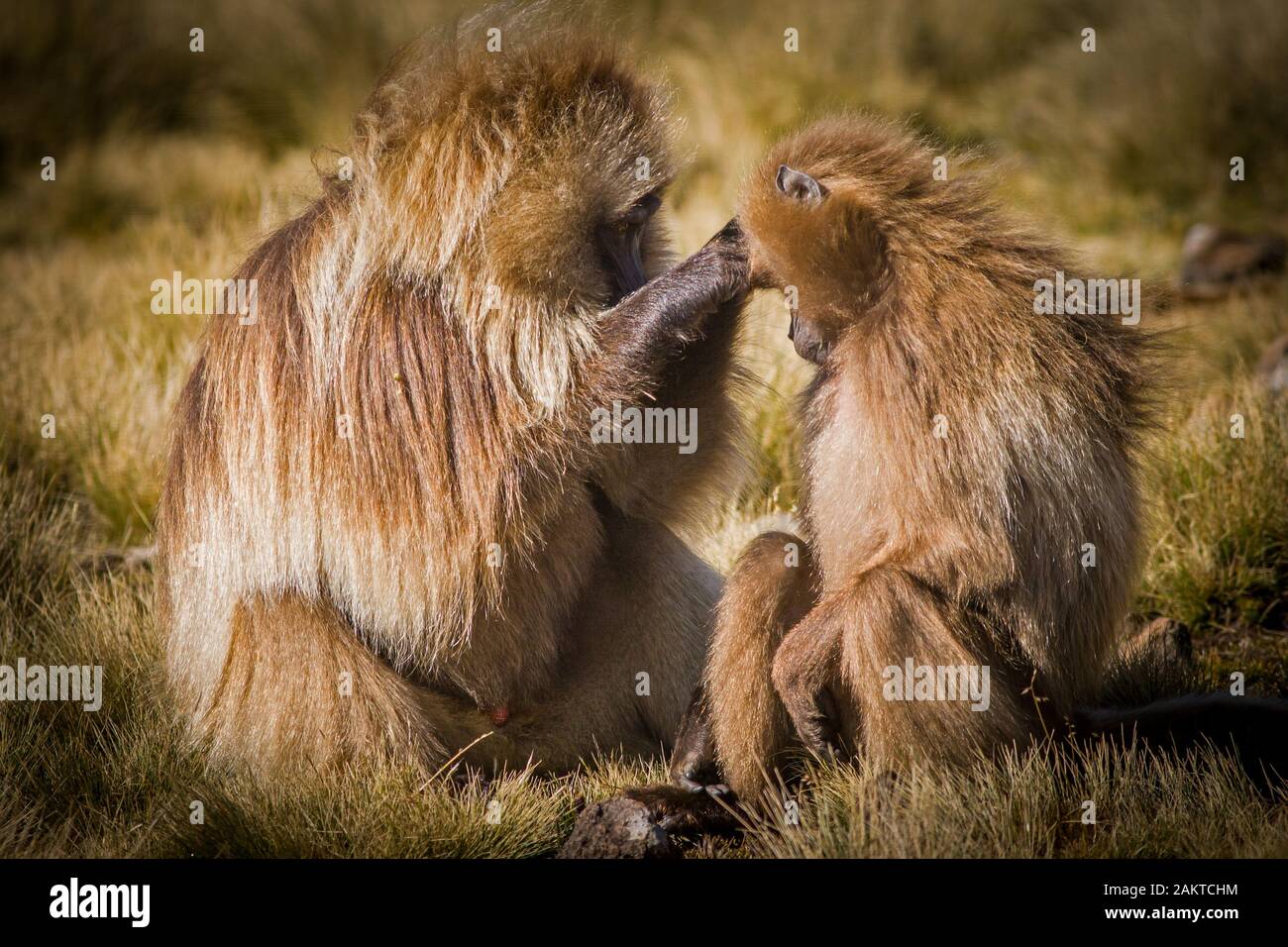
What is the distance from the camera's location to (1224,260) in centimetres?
907

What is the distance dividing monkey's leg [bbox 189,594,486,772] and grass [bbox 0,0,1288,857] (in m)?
0.15

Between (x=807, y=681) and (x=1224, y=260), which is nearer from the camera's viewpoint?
(x=807, y=681)

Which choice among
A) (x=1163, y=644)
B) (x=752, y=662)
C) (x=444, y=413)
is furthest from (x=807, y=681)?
(x=1163, y=644)

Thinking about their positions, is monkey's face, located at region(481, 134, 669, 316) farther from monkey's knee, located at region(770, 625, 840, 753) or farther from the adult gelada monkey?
monkey's knee, located at region(770, 625, 840, 753)

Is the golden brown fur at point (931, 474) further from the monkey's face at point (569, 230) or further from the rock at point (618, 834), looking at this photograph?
the monkey's face at point (569, 230)

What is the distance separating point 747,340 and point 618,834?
1537 mm

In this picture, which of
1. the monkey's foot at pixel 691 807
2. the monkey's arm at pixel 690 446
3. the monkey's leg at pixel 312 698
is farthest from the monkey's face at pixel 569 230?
the monkey's foot at pixel 691 807

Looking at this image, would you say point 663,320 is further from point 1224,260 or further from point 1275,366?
point 1224,260

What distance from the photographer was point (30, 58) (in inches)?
516

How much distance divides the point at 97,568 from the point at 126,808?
6.63ft

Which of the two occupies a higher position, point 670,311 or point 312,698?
point 670,311

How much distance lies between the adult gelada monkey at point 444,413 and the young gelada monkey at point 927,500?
37 cm

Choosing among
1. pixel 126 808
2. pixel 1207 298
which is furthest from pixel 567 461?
pixel 1207 298

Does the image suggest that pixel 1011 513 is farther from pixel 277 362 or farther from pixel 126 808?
pixel 126 808
